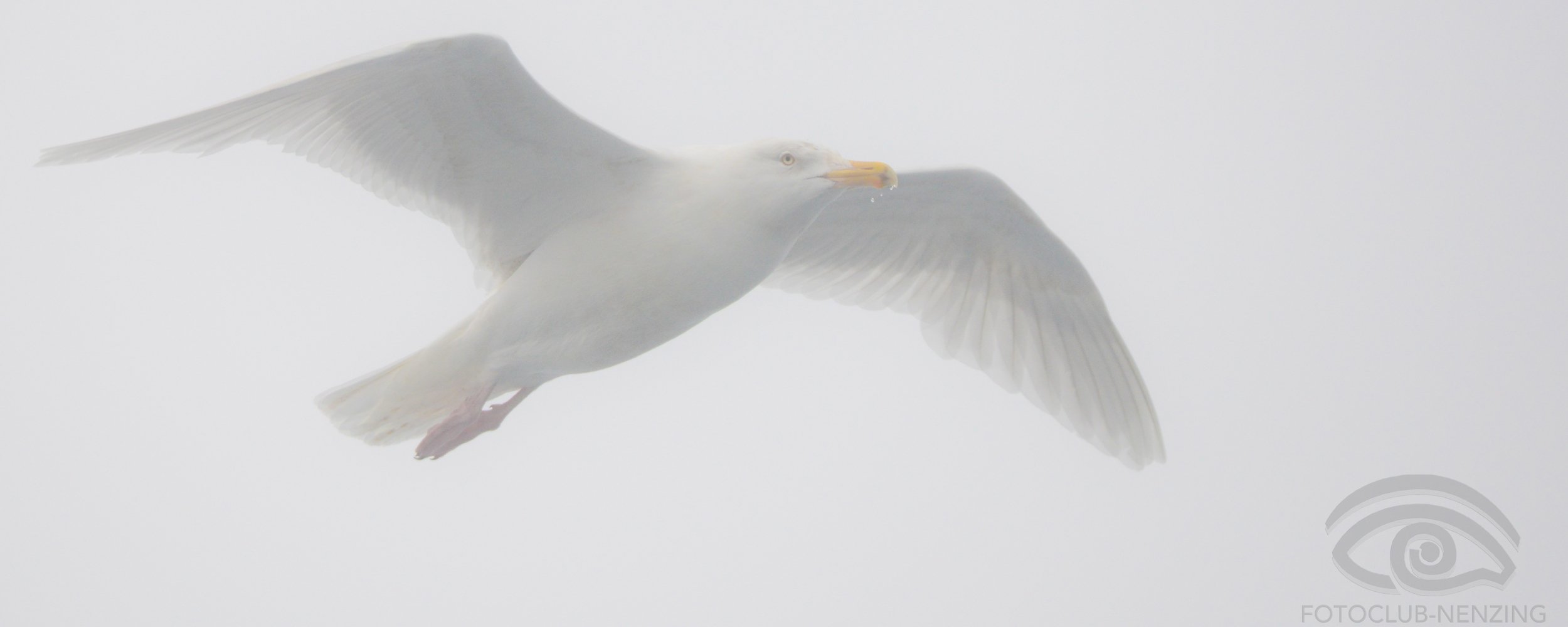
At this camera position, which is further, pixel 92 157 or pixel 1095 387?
pixel 1095 387

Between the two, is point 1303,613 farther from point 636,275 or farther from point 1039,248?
point 636,275

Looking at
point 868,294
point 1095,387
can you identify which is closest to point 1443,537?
point 1095,387

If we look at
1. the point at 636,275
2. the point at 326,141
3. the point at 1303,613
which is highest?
the point at 326,141

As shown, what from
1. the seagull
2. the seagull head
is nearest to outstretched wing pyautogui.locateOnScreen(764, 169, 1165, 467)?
the seagull

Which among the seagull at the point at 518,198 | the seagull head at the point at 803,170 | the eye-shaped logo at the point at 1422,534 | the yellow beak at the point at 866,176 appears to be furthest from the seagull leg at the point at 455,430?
the eye-shaped logo at the point at 1422,534

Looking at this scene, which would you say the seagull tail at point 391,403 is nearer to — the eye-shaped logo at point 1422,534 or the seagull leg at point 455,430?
the seagull leg at point 455,430

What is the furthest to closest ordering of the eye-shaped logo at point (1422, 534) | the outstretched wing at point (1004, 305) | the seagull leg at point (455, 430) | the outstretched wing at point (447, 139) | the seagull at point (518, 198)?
the eye-shaped logo at point (1422, 534), the outstretched wing at point (1004, 305), the seagull leg at point (455, 430), the seagull at point (518, 198), the outstretched wing at point (447, 139)
